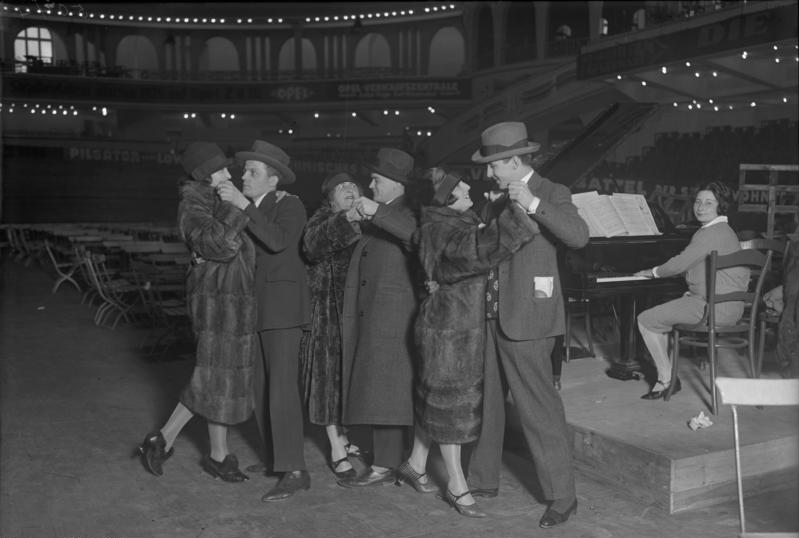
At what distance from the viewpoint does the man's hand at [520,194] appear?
3357 millimetres

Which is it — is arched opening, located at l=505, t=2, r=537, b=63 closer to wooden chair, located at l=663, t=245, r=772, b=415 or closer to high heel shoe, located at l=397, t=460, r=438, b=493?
wooden chair, located at l=663, t=245, r=772, b=415

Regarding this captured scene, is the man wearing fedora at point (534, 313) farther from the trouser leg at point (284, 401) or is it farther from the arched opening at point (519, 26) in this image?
the arched opening at point (519, 26)

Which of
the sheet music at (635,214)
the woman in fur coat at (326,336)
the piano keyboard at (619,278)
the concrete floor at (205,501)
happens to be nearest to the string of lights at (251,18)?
the sheet music at (635,214)

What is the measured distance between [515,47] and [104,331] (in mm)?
22344

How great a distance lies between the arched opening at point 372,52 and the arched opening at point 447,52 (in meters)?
2.25

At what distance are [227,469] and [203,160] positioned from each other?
148 centimetres

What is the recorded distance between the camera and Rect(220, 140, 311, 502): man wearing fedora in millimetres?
4012

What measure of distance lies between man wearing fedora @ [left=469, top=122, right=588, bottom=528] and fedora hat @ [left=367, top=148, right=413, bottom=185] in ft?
1.24

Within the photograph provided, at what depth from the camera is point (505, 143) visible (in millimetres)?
3566

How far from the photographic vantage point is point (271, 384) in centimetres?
403

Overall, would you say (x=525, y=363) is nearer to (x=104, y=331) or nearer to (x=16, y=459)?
(x=16, y=459)

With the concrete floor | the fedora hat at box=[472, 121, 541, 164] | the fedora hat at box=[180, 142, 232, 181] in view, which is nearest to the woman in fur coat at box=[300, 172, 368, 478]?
the concrete floor

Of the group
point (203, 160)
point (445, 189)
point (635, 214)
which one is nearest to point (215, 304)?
point (203, 160)

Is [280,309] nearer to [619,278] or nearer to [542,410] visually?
[542,410]
